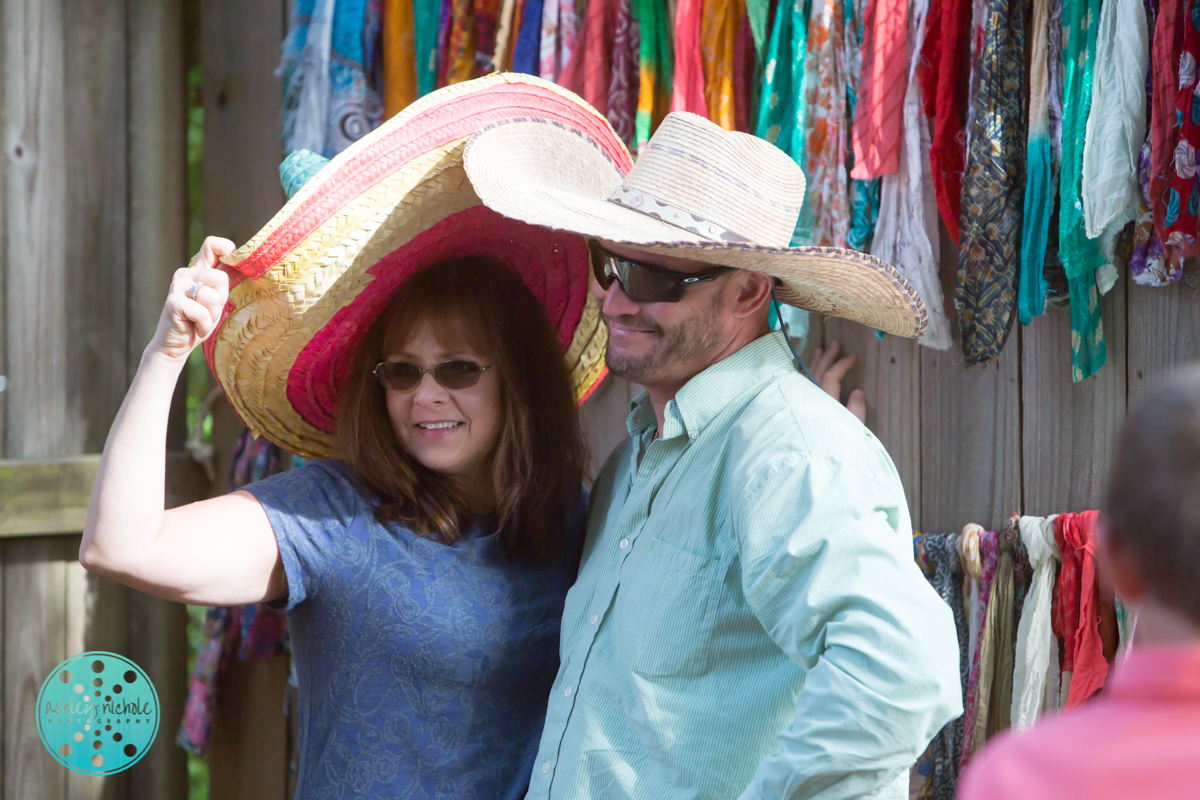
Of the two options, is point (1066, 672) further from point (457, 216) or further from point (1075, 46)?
point (457, 216)

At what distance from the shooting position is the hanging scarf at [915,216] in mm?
2436

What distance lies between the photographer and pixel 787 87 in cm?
269

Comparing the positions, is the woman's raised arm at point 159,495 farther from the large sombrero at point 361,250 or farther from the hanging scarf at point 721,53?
the hanging scarf at point 721,53

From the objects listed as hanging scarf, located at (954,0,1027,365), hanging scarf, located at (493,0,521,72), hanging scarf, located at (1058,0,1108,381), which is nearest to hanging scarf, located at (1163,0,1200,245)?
hanging scarf, located at (1058,0,1108,381)

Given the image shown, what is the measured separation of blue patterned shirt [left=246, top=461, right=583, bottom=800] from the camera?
6.22ft

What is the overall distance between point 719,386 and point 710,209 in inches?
12.1

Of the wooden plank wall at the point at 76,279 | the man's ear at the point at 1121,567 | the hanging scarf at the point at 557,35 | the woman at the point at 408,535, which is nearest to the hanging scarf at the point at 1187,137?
the woman at the point at 408,535

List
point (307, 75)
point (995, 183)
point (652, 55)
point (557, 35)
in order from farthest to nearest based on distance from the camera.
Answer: point (307, 75), point (557, 35), point (652, 55), point (995, 183)

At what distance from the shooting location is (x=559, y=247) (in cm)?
235

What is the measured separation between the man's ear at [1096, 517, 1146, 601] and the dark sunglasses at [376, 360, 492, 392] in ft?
4.65

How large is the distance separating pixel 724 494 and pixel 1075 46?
134 cm

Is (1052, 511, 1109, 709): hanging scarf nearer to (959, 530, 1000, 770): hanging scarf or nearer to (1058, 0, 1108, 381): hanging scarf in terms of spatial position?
(959, 530, 1000, 770): hanging scarf

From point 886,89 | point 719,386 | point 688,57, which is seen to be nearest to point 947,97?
point 886,89

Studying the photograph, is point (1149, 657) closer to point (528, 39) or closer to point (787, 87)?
point (787, 87)
